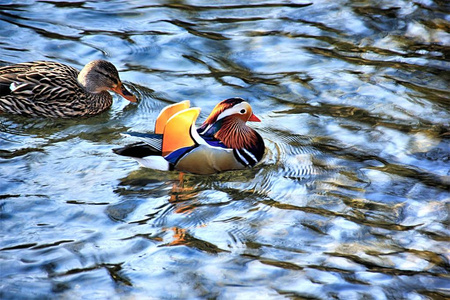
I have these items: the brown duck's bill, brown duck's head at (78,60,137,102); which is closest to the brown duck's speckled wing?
brown duck's head at (78,60,137,102)

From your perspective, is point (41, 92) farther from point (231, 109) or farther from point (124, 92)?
point (231, 109)

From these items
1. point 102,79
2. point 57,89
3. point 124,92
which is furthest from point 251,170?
point 57,89

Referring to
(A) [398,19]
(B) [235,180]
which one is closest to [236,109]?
(B) [235,180]

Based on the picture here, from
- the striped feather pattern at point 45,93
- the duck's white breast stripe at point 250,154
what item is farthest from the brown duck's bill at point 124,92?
the duck's white breast stripe at point 250,154

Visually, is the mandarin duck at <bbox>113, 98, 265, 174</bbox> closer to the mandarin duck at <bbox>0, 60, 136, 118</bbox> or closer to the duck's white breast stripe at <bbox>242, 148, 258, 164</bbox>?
the duck's white breast stripe at <bbox>242, 148, 258, 164</bbox>

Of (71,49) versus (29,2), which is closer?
(71,49)

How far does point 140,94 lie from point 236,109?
6.47 ft

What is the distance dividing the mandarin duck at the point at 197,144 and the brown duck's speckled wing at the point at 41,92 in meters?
1.91

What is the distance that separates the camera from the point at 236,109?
733 cm

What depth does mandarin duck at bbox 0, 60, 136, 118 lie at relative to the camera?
8383mm

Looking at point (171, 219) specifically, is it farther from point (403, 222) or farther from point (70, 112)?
point (70, 112)

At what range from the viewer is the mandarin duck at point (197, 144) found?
6.84 metres

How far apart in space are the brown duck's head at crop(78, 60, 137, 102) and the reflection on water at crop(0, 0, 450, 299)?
0.24 meters

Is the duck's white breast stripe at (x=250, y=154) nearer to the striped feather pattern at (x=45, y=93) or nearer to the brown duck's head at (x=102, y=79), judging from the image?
the brown duck's head at (x=102, y=79)
